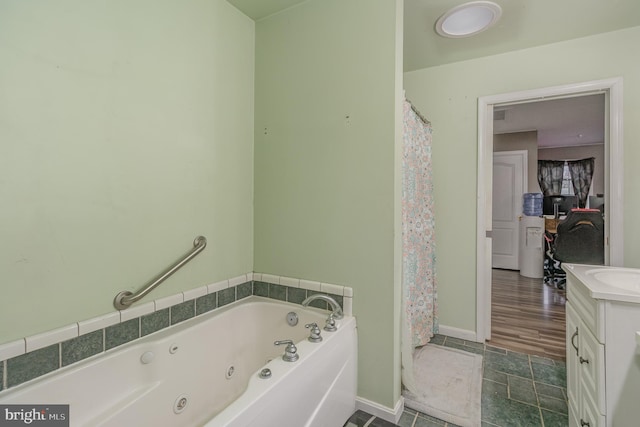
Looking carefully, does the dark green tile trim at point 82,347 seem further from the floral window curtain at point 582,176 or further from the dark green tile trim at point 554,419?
the floral window curtain at point 582,176

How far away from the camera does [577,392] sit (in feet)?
4.68

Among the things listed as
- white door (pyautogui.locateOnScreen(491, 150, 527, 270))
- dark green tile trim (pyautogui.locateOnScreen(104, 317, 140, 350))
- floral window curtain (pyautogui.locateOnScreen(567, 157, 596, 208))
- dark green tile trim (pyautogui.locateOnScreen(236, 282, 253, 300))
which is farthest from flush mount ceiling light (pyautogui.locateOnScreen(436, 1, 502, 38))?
floral window curtain (pyautogui.locateOnScreen(567, 157, 596, 208))

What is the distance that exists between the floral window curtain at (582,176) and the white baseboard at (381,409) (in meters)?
6.51

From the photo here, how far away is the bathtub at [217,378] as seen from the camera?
40.9 inches

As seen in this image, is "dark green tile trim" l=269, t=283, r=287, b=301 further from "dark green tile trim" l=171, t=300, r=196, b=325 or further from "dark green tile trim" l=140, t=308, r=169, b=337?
"dark green tile trim" l=140, t=308, r=169, b=337

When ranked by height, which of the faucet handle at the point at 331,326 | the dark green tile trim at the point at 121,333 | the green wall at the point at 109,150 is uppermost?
the green wall at the point at 109,150

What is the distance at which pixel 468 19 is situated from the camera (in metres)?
2.03

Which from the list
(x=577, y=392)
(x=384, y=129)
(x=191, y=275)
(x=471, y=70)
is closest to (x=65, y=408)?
(x=191, y=275)

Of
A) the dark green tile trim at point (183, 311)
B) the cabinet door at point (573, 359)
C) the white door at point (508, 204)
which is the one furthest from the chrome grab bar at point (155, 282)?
the white door at point (508, 204)

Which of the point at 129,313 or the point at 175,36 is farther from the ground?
the point at 175,36

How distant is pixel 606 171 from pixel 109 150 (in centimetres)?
319

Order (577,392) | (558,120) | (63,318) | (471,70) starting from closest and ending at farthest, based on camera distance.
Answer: (63,318), (577,392), (471,70), (558,120)

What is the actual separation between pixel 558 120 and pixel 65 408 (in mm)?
6181

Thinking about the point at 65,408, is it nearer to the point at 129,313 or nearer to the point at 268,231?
the point at 129,313
